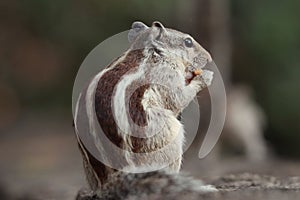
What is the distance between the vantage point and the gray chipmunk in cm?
211

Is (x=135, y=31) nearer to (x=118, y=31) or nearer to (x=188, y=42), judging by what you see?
(x=188, y=42)

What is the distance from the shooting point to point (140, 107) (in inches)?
83.7

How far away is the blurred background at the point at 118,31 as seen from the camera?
26.8ft

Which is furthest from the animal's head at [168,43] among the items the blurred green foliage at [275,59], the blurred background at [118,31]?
the blurred green foliage at [275,59]

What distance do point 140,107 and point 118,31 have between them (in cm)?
848

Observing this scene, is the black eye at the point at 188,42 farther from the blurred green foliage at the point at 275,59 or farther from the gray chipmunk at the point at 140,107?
the blurred green foliage at the point at 275,59

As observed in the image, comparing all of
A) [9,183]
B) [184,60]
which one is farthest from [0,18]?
[184,60]

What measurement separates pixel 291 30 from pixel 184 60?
7611 mm

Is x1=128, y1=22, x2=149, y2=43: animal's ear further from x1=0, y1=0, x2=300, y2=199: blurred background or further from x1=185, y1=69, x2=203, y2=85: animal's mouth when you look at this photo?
x1=0, y1=0, x2=300, y2=199: blurred background

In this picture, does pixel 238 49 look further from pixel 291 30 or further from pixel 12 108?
pixel 12 108

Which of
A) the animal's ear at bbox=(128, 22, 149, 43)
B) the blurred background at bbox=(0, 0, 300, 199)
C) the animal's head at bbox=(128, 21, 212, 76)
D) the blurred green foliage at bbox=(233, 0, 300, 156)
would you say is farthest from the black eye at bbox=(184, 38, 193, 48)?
the blurred green foliage at bbox=(233, 0, 300, 156)

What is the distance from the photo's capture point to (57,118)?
11.3m

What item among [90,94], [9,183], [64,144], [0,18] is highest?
[0,18]

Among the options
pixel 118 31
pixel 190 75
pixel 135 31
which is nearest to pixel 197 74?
pixel 190 75
